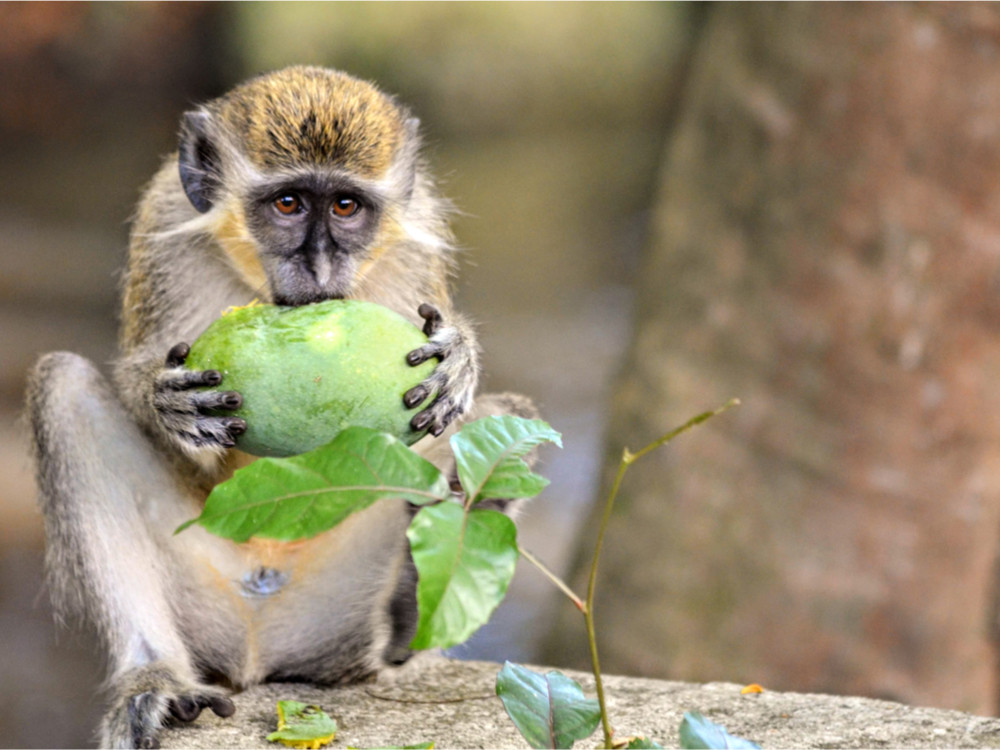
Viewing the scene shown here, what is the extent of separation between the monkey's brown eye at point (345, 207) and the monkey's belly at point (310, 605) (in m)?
0.76

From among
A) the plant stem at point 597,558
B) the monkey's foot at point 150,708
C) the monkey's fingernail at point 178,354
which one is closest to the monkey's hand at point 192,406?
the monkey's fingernail at point 178,354

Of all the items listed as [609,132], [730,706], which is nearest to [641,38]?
[609,132]

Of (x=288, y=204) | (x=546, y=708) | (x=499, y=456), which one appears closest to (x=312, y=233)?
(x=288, y=204)

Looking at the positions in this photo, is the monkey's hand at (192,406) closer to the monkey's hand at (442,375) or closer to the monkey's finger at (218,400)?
the monkey's finger at (218,400)

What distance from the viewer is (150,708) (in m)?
2.66

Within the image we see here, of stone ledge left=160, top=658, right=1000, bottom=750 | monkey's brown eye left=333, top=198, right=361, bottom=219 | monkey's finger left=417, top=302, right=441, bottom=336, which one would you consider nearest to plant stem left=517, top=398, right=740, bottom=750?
stone ledge left=160, top=658, right=1000, bottom=750

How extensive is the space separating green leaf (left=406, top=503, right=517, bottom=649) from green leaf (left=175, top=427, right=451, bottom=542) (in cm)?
8

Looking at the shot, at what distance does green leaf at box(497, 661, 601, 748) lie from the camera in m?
1.92

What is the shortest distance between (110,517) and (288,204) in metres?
0.89

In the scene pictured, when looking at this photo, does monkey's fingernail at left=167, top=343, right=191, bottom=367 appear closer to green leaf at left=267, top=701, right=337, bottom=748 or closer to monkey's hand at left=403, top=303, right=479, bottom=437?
monkey's hand at left=403, top=303, right=479, bottom=437

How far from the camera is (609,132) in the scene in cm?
1436

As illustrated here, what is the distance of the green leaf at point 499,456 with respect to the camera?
177 cm

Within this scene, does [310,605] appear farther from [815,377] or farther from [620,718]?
[815,377]

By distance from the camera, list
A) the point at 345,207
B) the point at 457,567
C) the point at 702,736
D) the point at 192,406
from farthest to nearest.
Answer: the point at 345,207
the point at 192,406
the point at 702,736
the point at 457,567
